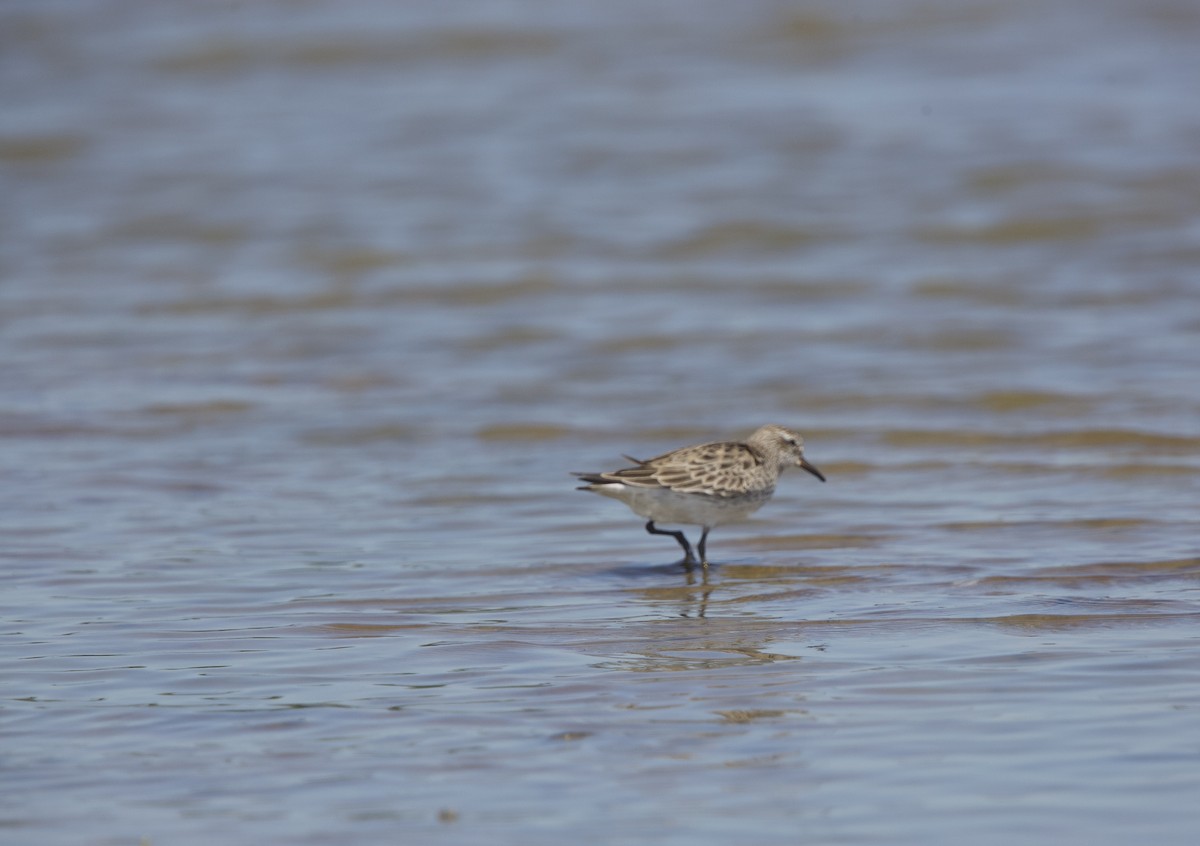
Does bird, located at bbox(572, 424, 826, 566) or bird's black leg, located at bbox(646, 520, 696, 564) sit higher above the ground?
bird, located at bbox(572, 424, 826, 566)

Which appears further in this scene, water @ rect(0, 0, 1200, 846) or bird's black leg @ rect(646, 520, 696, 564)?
bird's black leg @ rect(646, 520, 696, 564)

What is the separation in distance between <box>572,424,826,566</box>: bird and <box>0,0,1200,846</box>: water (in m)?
0.29

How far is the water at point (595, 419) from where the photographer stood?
505 cm

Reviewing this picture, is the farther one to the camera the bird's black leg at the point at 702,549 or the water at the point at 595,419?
the bird's black leg at the point at 702,549

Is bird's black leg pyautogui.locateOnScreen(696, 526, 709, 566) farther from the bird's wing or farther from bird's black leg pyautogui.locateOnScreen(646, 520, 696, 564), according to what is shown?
the bird's wing

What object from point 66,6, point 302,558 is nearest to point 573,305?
point 302,558

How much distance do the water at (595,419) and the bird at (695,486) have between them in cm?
29

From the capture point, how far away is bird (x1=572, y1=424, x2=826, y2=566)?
26.5 feet

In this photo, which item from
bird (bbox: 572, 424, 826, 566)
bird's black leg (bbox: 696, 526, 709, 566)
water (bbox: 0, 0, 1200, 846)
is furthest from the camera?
bird's black leg (bbox: 696, 526, 709, 566)

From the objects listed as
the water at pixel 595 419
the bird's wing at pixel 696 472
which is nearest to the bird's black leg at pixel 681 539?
the water at pixel 595 419

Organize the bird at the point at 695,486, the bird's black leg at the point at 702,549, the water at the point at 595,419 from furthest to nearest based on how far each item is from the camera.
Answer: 1. the bird's black leg at the point at 702,549
2. the bird at the point at 695,486
3. the water at the point at 595,419

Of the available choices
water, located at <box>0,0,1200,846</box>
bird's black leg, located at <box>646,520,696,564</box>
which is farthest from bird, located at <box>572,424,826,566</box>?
water, located at <box>0,0,1200,846</box>

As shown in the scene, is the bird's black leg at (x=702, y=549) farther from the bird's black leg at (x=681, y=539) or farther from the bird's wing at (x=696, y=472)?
the bird's wing at (x=696, y=472)

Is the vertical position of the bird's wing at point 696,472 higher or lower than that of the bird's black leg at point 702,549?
higher
